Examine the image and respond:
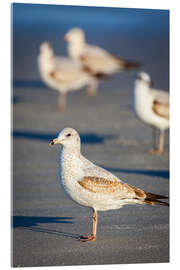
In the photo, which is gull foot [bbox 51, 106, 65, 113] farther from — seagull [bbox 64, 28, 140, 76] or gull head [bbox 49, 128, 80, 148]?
gull head [bbox 49, 128, 80, 148]

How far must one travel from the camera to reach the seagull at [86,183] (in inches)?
175

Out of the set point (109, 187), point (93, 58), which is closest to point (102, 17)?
point (109, 187)

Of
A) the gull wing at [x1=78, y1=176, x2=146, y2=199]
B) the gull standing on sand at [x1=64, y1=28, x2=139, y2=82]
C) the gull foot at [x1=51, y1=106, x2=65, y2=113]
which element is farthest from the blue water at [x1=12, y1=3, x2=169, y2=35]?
the gull standing on sand at [x1=64, y1=28, x2=139, y2=82]

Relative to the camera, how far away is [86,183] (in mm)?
4445

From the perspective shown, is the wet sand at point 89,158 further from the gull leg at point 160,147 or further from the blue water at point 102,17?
the blue water at point 102,17

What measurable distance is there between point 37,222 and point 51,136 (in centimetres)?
279

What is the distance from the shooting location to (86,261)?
459 cm

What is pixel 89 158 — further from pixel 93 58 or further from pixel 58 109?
pixel 93 58

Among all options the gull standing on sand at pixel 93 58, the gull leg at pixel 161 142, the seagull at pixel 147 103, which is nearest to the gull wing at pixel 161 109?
the seagull at pixel 147 103

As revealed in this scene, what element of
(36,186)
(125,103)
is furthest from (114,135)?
(36,186)

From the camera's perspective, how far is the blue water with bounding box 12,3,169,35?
5.46 meters

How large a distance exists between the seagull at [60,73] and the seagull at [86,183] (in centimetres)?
420
